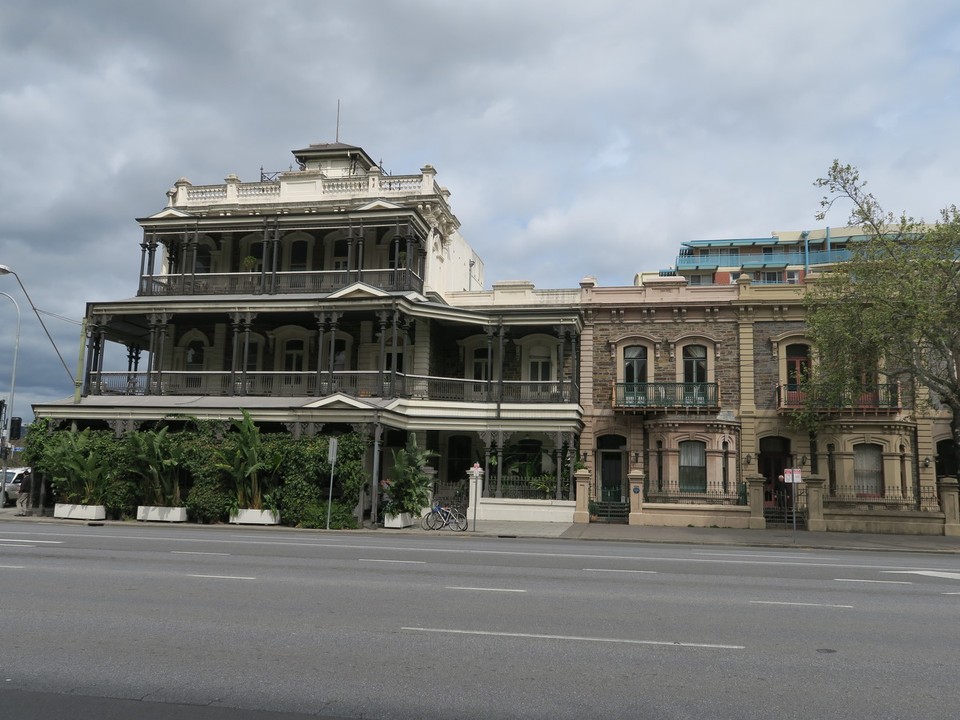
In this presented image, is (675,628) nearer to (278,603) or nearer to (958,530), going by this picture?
(278,603)

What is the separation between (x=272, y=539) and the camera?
1859 cm

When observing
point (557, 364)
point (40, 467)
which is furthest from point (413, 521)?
point (40, 467)

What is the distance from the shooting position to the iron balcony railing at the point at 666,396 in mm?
29625

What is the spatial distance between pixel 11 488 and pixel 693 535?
94.5 feet

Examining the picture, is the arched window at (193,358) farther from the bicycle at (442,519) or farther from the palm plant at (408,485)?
the bicycle at (442,519)

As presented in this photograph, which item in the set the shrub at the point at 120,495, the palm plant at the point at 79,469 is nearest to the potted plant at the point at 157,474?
the shrub at the point at 120,495

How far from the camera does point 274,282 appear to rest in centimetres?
2933

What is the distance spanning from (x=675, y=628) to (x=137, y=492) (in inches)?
839

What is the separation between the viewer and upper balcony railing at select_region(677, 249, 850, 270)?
65062 mm

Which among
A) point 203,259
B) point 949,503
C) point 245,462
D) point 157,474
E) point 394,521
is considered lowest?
point 394,521

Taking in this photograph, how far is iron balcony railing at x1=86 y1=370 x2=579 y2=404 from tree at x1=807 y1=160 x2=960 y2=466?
362 inches

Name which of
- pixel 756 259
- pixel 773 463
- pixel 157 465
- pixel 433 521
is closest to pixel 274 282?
pixel 157 465

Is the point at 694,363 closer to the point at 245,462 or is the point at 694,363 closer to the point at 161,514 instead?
the point at 245,462

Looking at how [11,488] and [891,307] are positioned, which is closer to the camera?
[891,307]
